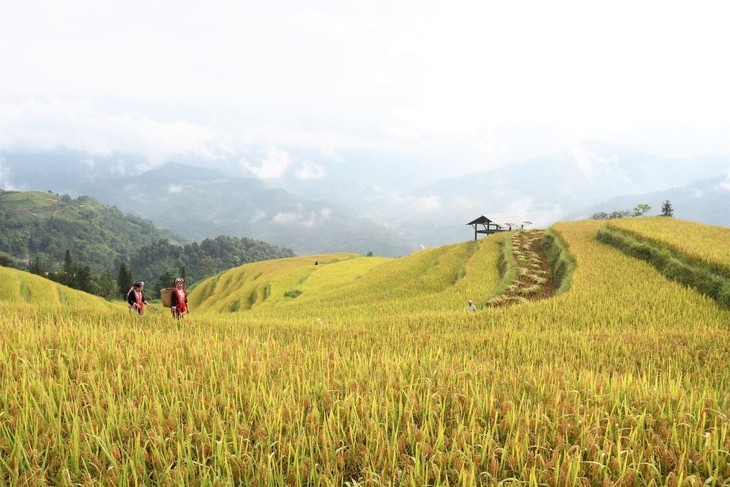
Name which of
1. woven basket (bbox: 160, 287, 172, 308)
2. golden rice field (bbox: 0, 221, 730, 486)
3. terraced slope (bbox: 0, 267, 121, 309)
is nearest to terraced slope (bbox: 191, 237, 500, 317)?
woven basket (bbox: 160, 287, 172, 308)

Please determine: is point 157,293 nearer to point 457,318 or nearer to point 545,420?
point 457,318

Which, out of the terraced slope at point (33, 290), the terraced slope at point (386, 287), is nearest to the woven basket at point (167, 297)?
the terraced slope at point (386, 287)

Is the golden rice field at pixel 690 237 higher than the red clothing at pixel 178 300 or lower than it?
higher

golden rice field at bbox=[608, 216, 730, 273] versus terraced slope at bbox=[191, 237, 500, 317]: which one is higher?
golden rice field at bbox=[608, 216, 730, 273]

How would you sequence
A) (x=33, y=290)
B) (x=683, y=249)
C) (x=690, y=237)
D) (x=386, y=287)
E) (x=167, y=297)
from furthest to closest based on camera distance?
(x=33, y=290), (x=386, y=287), (x=690, y=237), (x=683, y=249), (x=167, y=297)

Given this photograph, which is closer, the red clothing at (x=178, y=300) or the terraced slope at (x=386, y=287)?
the red clothing at (x=178, y=300)

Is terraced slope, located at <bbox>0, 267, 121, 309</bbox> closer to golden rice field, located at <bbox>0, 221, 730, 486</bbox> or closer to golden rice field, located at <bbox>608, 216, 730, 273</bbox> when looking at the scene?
golden rice field, located at <bbox>0, 221, 730, 486</bbox>

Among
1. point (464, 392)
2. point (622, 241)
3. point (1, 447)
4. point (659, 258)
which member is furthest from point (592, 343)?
point (622, 241)

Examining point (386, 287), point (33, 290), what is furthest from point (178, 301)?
point (33, 290)

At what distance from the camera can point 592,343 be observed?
9469 mm

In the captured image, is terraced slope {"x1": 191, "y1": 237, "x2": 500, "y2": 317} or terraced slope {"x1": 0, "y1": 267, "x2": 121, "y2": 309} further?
terraced slope {"x1": 0, "y1": 267, "x2": 121, "y2": 309}

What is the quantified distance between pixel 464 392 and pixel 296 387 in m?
Answer: 1.78

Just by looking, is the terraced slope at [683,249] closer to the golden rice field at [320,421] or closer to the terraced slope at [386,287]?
the terraced slope at [386,287]

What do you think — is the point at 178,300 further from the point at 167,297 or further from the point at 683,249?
the point at 683,249
